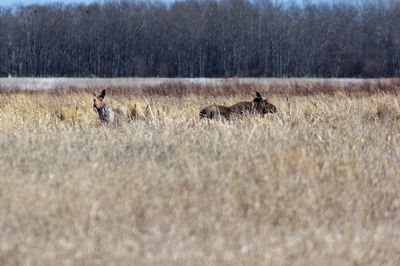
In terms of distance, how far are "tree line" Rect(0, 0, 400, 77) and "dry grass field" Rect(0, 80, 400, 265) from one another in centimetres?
4825

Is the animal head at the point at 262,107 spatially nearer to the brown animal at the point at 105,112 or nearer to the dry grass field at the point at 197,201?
the brown animal at the point at 105,112

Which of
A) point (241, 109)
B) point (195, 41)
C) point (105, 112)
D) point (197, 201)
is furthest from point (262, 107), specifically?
point (195, 41)

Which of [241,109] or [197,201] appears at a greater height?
[241,109]

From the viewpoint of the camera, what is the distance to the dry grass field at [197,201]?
2.76 meters

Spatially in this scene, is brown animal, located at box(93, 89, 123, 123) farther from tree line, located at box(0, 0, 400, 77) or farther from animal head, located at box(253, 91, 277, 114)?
tree line, located at box(0, 0, 400, 77)

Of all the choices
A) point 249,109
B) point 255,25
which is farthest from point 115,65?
point 249,109

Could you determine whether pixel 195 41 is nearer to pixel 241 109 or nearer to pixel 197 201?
pixel 241 109

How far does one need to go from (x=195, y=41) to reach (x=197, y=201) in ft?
170

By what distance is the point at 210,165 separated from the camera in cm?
382

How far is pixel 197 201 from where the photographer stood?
3289 millimetres

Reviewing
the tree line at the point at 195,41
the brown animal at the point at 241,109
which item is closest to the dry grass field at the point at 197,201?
the brown animal at the point at 241,109

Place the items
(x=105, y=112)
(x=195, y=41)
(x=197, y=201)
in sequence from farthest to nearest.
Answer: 1. (x=195, y=41)
2. (x=105, y=112)
3. (x=197, y=201)

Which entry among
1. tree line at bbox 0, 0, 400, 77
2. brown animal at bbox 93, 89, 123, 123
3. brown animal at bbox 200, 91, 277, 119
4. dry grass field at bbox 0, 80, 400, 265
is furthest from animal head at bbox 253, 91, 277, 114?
tree line at bbox 0, 0, 400, 77

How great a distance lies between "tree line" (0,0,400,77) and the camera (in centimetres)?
5294
